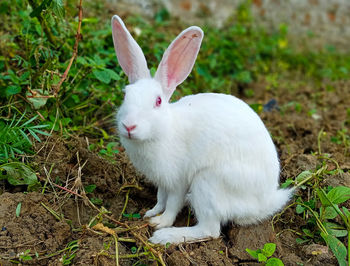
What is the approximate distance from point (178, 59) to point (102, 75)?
40.0 inches

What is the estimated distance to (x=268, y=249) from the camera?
3037mm

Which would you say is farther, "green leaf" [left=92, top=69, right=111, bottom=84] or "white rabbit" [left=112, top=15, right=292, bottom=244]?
"green leaf" [left=92, top=69, right=111, bottom=84]

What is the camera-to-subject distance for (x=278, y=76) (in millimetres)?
6449

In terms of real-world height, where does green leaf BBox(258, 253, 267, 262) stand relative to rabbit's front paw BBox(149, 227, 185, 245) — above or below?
above

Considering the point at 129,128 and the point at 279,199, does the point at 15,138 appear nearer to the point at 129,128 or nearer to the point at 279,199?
the point at 129,128

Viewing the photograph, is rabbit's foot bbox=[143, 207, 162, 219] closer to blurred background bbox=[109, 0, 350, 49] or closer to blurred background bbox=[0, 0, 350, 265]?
blurred background bbox=[0, 0, 350, 265]

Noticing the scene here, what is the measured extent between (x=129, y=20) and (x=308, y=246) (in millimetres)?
3863

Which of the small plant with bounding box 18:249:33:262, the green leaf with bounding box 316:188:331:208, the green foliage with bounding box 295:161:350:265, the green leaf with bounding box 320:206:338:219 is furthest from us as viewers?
the green leaf with bounding box 320:206:338:219

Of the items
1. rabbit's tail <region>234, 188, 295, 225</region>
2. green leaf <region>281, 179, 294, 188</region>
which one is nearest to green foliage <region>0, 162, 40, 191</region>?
rabbit's tail <region>234, 188, 295, 225</region>

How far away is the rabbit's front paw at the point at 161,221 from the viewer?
339 centimetres

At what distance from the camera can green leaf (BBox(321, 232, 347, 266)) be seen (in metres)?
2.94

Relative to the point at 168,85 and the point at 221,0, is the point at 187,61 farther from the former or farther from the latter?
the point at 221,0

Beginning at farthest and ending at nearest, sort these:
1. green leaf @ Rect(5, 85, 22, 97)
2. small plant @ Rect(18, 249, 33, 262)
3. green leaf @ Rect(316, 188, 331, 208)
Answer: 1. green leaf @ Rect(5, 85, 22, 97)
2. green leaf @ Rect(316, 188, 331, 208)
3. small plant @ Rect(18, 249, 33, 262)

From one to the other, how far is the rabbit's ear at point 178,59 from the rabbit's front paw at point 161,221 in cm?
93
